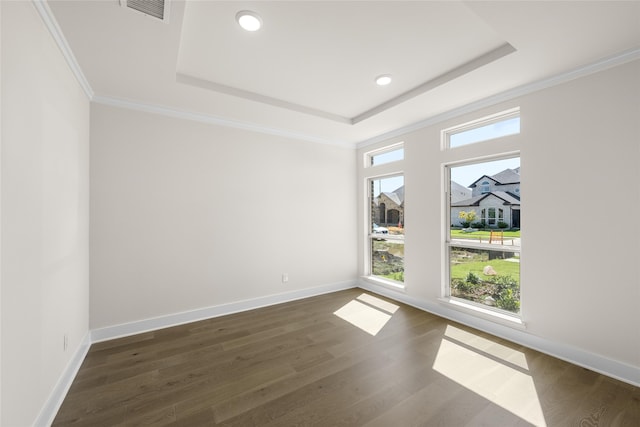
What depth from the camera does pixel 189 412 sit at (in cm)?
182

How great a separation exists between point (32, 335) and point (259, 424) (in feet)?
4.75

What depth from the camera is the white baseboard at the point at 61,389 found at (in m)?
1.66

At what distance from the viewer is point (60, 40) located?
1.92m

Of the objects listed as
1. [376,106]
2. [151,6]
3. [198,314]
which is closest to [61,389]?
[198,314]

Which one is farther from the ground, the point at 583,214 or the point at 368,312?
the point at 583,214

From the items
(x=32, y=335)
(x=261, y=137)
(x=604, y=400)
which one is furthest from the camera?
(x=261, y=137)

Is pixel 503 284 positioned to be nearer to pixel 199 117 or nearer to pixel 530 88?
pixel 530 88

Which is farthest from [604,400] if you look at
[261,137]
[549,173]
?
[261,137]

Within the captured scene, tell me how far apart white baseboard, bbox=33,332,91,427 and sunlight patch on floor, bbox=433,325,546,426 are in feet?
9.20

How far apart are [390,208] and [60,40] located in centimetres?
416

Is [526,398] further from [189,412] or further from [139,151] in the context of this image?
[139,151]

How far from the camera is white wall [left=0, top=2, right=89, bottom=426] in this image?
4.31ft

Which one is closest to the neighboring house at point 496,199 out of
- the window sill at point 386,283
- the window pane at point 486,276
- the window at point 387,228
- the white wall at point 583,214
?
the white wall at point 583,214

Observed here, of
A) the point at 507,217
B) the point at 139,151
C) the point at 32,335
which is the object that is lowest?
the point at 32,335
